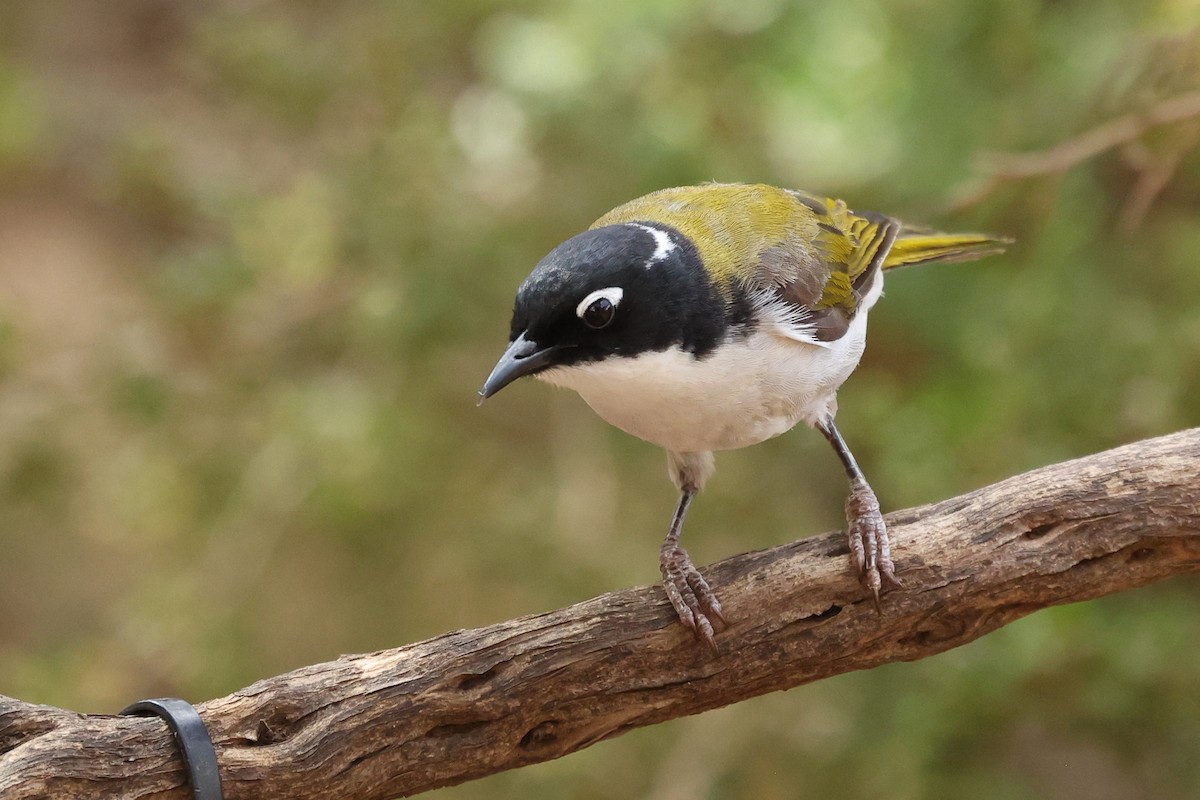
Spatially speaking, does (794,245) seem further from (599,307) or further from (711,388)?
(599,307)

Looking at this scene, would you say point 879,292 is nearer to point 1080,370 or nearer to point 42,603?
point 1080,370

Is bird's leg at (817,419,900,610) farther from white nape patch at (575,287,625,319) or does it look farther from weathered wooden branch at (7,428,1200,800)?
white nape patch at (575,287,625,319)

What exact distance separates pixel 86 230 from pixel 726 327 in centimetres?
756

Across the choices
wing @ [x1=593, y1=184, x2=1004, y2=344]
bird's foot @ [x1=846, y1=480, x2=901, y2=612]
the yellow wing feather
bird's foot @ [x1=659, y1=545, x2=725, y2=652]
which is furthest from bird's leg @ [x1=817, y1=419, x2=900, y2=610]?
the yellow wing feather

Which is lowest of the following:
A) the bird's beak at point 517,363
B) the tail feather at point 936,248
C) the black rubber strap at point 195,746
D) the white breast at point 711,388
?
the black rubber strap at point 195,746

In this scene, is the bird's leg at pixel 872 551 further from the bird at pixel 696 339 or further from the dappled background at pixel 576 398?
the dappled background at pixel 576 398

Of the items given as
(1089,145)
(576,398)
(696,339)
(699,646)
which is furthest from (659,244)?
(576,398)

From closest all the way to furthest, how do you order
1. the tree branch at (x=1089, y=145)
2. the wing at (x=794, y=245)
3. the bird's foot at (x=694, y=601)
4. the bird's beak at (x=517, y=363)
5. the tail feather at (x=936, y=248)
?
the bird's beak at (x=517, y=363), the bird's foot at (x=694, y=601), the wing at (x=794, y=245), the tree branch at (x=1089, y=145), the tail feather at (x=936, y=248)

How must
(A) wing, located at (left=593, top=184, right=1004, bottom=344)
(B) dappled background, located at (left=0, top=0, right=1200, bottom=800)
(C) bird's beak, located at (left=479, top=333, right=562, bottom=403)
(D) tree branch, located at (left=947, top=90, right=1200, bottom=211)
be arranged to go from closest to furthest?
(C) bird's beak, located at (left=479, top=333, right=562, bottom=403), (A) wing, located at (left=593, top=184, right=1004, bottom=344), (D) tree branch, located at (left=947, top=90, right=1200, bottom=211), (B) dappled background, located at (left=0, top=0, right=1200, bottom=800)

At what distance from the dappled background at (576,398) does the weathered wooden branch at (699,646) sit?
1435mm

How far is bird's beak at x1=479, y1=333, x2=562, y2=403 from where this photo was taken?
2684 mm

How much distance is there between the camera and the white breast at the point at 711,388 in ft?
9.36

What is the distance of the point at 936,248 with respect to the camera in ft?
13.1

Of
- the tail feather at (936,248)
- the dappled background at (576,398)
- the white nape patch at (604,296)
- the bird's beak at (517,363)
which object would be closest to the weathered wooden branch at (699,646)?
the bird's beak at (517,363)
